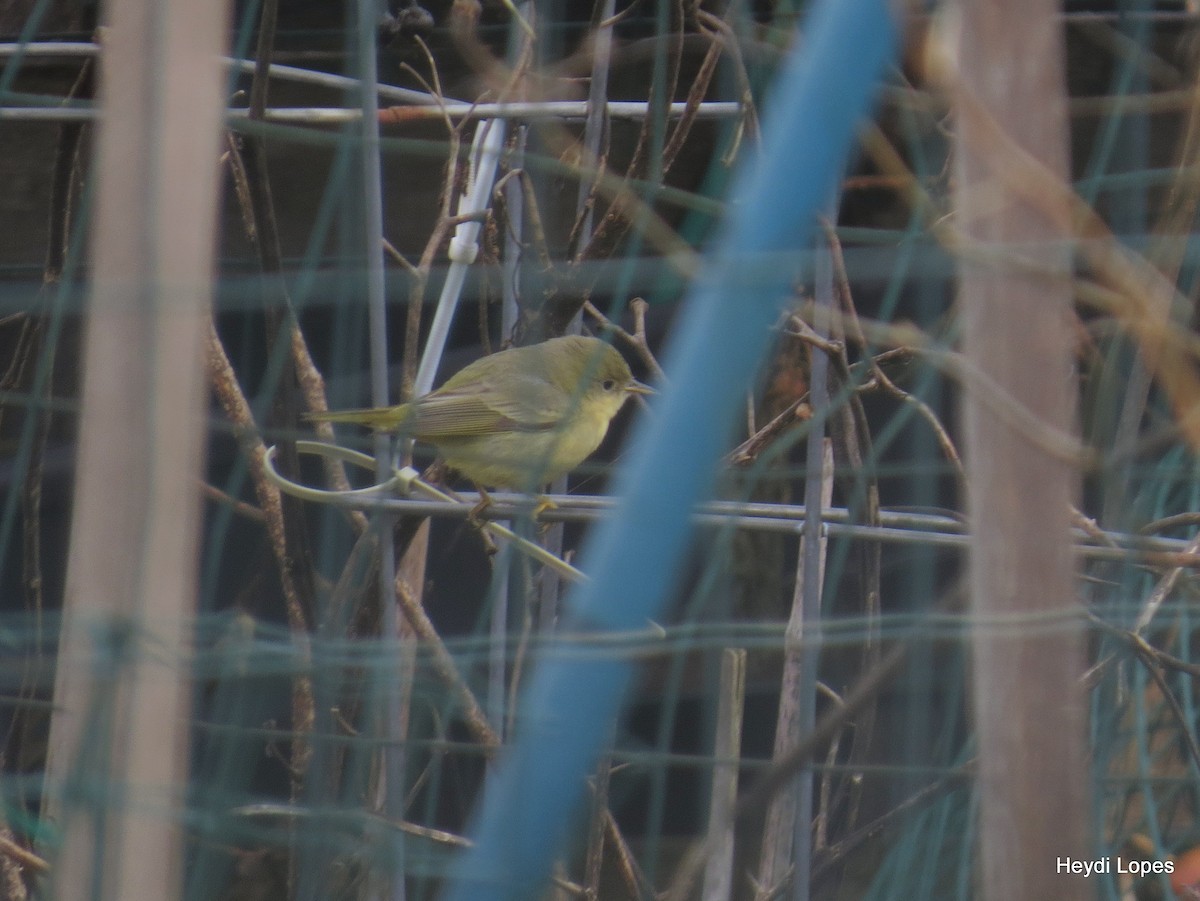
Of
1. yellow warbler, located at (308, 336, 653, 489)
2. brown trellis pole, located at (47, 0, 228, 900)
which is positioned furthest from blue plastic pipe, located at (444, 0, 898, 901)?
yellow warbler, located at (308, 336, 653, 489)

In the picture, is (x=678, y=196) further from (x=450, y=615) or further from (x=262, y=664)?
(x=450, y=615)

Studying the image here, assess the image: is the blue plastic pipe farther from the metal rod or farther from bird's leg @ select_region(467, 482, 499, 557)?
the metal rod

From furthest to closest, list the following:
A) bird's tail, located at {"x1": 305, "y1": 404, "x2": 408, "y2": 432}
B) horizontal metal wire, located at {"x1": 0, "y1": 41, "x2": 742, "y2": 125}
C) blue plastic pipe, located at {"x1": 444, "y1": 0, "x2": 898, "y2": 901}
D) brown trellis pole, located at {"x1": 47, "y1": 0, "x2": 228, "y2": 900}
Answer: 1. bird's tail, located at {"x1": 305, "y1": 404, "x2": 408, "y2": 432}
2. horizontal metal wire, located at {"x1": 0, "y1": 41, "x2": 742, "y2": 125}
3. brown trellis pole, located at {"x1": 47, "y1": 0, "x2": 228, "y2": 900}
4. blue plastic pipe, located at {"x1": 444, "y1": 0, "x2": 898, "y2": 901}

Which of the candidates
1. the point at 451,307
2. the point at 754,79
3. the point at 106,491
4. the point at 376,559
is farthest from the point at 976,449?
the point at 754,79

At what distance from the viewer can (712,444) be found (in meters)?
1.15

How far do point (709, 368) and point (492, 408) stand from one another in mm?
2507

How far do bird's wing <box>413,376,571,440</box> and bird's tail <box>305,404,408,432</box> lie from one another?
0.77 ft

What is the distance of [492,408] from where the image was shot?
3625 mm

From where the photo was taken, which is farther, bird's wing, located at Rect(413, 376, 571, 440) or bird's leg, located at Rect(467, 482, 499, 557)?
bird's wing, located at Rect(413, 376, 571, 440)

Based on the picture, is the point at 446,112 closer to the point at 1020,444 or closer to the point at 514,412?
the point at 514,412

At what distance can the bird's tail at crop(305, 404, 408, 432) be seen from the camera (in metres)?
2.70

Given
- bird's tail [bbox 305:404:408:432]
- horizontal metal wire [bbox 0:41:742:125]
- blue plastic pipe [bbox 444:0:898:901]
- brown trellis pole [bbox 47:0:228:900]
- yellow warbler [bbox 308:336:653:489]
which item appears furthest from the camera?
yellow warbler [bbox 308:336:653:489]

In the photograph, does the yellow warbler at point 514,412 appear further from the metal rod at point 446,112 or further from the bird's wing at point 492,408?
the metal rod at point 446,112

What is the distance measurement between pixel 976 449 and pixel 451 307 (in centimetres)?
144
